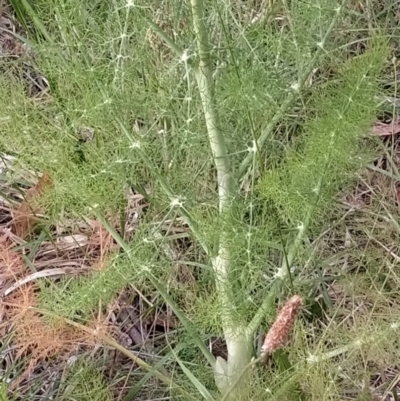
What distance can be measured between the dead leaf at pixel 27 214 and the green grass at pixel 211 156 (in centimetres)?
12

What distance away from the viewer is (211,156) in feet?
3.69

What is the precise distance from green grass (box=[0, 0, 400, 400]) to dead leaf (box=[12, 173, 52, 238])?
123 millimetres

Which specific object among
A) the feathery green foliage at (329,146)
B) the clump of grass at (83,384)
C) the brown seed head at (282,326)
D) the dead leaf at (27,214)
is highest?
the feathery green foliage at (329,146)

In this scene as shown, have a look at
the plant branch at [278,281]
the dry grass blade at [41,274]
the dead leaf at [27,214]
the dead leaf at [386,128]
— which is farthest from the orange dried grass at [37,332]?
the dead leaf at [386,128]

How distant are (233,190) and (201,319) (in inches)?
7.1

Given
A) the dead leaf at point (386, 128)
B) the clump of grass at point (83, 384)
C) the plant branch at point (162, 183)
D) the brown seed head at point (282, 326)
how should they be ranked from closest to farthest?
the brown seed head at point (282, 326) → the plant branch at point (162, 183) → the clump of grass at point (83, 384) → the dead leaf at point (386, 128)

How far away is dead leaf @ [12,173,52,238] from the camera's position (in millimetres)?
1383

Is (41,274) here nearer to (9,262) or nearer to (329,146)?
(9,262)

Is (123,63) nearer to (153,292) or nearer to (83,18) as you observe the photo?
(83,18)

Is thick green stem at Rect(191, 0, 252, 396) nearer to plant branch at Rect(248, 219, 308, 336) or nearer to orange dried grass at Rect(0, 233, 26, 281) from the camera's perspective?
plant branch at Rect(248, 219, 308, 336)

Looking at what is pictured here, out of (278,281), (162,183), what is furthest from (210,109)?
(278,281)

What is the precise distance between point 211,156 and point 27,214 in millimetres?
413

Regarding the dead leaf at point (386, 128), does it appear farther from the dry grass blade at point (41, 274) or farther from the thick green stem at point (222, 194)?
the dry grass blade at point (41, 274)

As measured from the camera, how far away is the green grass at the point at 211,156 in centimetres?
103
